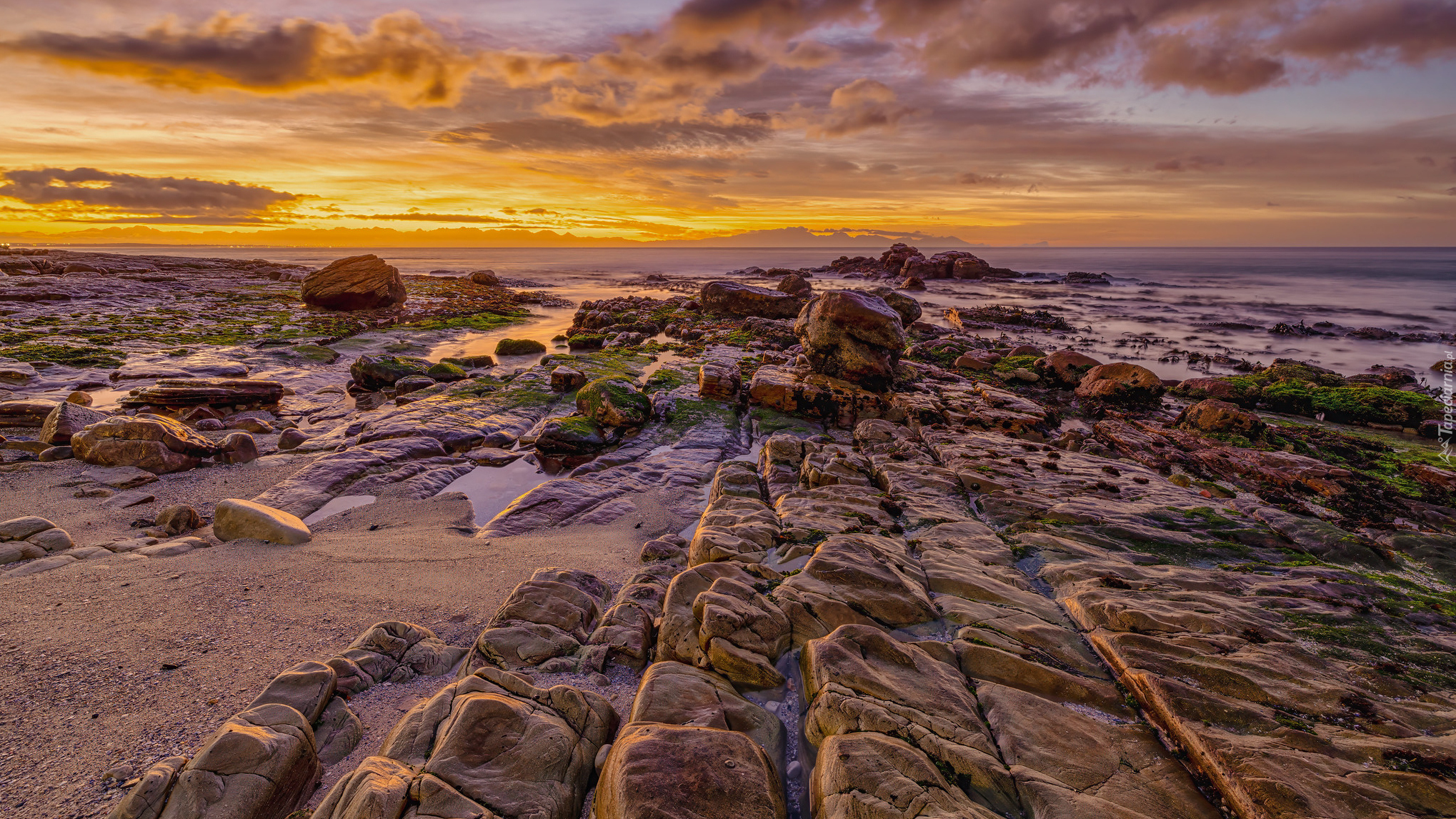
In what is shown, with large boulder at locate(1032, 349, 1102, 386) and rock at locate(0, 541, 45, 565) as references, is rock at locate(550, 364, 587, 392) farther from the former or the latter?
large boulder at locate(1032, 349, 1102, 386)

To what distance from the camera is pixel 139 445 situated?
364 inches

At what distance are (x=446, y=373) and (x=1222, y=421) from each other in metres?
21.0

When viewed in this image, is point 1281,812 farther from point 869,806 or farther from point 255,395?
point 255,395

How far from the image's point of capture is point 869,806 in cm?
330

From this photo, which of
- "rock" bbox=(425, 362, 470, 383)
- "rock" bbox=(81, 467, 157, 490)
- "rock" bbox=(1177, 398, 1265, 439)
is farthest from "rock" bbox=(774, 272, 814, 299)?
"rock" bbox=(81, 467, 157, 490)

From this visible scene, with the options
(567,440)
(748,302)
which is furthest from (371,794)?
(748,302)

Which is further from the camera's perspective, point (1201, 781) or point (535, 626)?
point (535, 626)

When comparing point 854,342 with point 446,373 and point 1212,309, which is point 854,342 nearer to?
point 446,373

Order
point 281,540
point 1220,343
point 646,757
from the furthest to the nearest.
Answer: point 1220,343, point 281,540, point 646,757

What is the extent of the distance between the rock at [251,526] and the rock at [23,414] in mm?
7637

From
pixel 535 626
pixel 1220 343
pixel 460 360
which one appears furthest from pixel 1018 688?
pixel 1220 343

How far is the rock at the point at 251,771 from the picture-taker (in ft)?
10.5

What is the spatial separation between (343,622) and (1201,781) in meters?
7.68

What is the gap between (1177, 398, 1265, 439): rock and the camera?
11.9m
